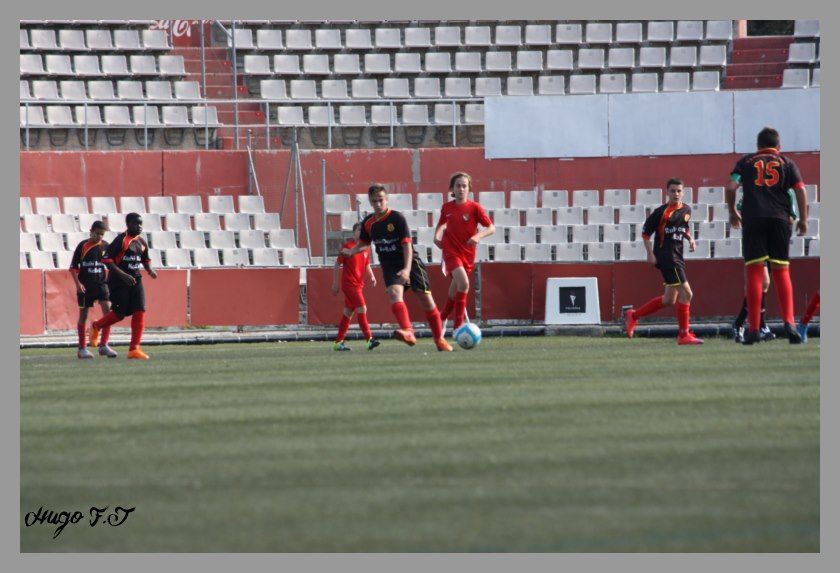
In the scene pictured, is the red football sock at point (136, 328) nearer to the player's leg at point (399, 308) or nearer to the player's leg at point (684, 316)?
the player's leg at point (399, 308)

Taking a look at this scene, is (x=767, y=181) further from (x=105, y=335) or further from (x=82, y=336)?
(x=82, y=336)

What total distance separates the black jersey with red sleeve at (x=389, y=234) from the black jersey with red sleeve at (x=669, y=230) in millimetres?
3498

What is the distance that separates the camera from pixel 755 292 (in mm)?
15383

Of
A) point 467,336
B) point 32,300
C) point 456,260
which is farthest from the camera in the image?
point 32,300

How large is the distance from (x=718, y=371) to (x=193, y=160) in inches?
789

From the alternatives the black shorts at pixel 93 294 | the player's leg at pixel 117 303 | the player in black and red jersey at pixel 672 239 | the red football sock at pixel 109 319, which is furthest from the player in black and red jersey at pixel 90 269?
the player in black and red jersey at pixel 672 239

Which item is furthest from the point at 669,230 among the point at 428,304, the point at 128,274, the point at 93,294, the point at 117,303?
the point at 93,294

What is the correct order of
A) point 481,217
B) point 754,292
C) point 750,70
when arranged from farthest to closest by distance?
point 750,70 → point 481,217 → point 754,292

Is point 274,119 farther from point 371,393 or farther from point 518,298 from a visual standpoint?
point 371,393

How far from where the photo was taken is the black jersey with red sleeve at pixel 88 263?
21047 millimetres

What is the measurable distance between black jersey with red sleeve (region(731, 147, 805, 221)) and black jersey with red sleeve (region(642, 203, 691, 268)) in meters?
3.30

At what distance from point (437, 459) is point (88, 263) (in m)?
13.6

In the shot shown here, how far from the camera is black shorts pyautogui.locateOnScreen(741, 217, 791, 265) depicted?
15.4 meters

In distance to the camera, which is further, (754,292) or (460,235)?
(460,235)
